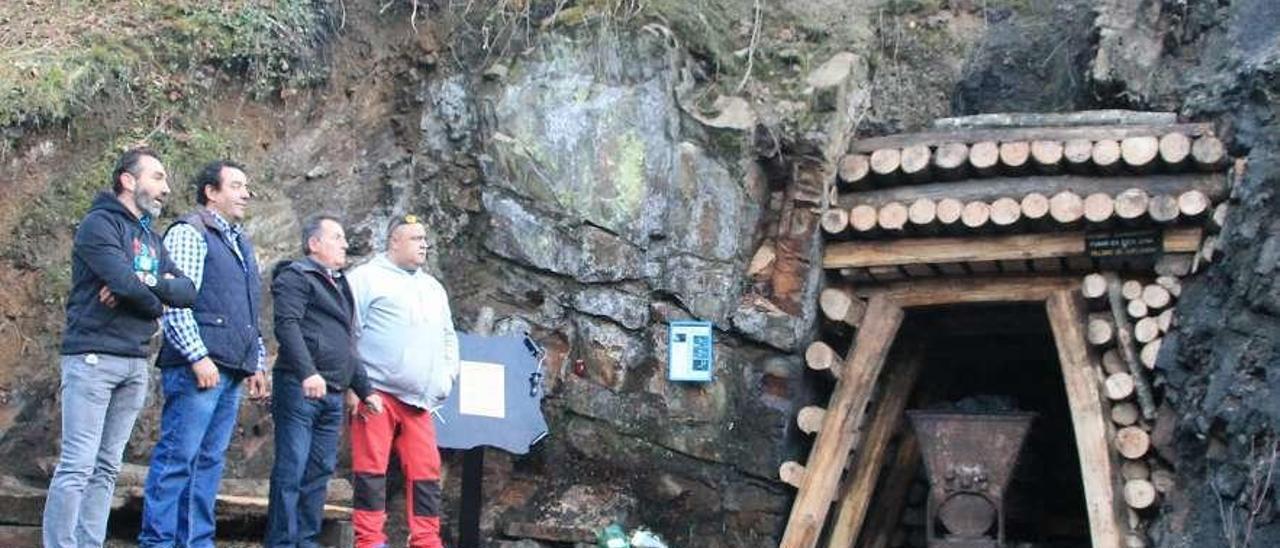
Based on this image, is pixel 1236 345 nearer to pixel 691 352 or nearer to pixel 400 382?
pixel 691 352

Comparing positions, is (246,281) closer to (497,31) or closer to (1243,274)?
(497,31)

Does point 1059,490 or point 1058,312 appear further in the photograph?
point 1059,490

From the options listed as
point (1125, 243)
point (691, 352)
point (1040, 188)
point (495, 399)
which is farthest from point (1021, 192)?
point (495, 399)

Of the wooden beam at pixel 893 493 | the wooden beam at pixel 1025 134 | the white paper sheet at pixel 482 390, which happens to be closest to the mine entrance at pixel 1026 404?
the wooden beam at pixel 893 493

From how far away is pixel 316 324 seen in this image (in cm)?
782

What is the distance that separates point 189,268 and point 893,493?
20.0ft

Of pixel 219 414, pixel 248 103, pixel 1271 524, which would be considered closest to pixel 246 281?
pixel 219 414

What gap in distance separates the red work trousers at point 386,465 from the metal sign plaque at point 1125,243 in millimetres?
4144

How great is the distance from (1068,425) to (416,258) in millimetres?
5609

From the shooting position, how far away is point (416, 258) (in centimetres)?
828

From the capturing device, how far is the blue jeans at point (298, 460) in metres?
7.60

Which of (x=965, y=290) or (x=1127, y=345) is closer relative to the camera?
(x=1127, y=345)

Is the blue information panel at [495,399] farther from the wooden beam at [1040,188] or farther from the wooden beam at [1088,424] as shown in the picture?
the wooden beam at [1088,424]

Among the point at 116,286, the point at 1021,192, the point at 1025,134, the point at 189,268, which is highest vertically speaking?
the point at 1025,134
